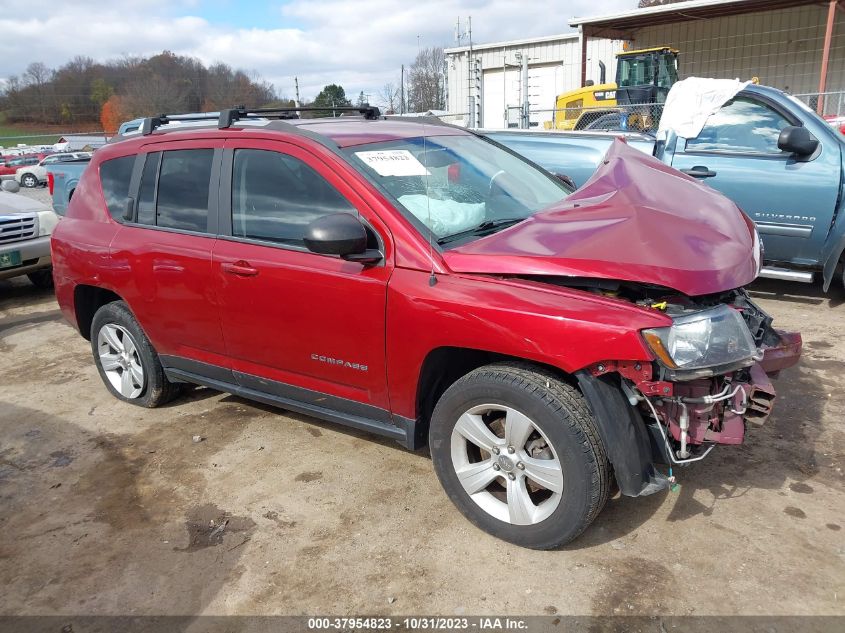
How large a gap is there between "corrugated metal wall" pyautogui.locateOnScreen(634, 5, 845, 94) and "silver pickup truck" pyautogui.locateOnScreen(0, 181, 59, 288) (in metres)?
21.6

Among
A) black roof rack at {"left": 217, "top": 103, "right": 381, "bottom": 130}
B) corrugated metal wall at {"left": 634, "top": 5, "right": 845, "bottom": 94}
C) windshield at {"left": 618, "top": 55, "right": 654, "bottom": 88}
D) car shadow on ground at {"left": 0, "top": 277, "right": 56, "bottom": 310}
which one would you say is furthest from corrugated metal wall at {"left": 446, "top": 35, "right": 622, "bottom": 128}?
black roof rack at {"left": 217, "top": 103, "right": 381, "bottom": 130}

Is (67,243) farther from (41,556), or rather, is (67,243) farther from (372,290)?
(372,290)

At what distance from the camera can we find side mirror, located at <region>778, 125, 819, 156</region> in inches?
233

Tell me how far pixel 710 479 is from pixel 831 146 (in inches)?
160

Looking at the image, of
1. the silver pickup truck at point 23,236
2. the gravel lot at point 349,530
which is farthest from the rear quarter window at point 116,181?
the silver pickup truck at point 23,236

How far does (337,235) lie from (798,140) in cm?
486

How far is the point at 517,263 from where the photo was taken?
9.20ft

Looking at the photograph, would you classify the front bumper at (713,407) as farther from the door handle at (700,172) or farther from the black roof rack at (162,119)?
the door handle at (700,172)

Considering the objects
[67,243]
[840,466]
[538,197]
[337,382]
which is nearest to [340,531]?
[337,382]

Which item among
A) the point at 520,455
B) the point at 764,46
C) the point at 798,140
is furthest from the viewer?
the point at 764,46

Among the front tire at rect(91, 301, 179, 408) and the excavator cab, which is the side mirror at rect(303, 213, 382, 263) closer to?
the front tire at rect(91, 301, 179, 408)

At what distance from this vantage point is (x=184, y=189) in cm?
394

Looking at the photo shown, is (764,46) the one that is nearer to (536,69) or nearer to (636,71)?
(636,71)

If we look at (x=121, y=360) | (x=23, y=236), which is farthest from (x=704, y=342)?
(x=23, y=236)
